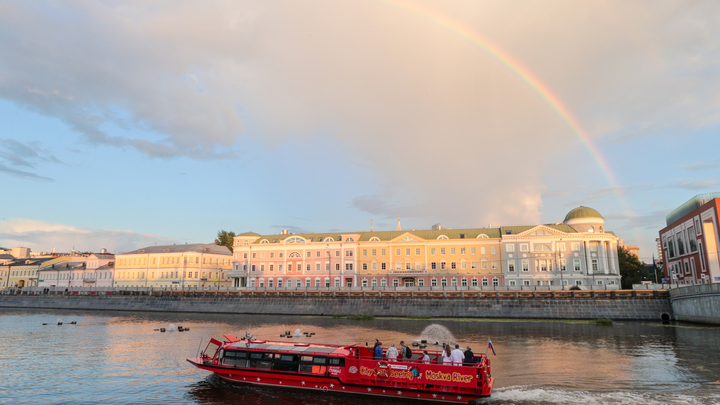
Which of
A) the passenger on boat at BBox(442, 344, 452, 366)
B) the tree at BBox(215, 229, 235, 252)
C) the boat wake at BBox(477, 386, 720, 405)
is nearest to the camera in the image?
the boat wake at BBox(477, 386, 720, 405)

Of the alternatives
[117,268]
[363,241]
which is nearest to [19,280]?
[117,268]

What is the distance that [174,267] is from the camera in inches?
4798

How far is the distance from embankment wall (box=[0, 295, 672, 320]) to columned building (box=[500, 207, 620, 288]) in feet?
71.9

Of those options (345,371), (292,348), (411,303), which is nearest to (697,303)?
(411,303)

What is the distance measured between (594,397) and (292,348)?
16.5 meters

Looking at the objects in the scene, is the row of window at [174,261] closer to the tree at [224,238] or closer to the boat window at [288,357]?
the tree at [224,238]

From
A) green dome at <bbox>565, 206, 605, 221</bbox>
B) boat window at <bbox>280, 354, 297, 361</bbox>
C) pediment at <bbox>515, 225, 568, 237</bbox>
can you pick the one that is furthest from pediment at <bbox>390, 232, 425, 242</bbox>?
boat window at <bbox>280, 354, 297, 361</bbox>

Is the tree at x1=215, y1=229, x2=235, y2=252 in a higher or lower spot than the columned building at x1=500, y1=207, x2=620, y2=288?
higher

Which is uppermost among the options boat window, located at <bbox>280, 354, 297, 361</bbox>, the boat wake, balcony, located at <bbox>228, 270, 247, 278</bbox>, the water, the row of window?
the row of window

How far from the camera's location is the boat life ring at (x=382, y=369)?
2394cm

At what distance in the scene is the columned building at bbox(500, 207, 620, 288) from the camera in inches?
3543

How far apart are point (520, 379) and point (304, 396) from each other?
1281 centimetres

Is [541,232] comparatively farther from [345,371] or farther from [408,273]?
[345,371]

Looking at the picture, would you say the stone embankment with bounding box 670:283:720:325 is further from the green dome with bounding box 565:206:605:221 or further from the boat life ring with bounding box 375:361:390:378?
the boat life ring with bounding box 375:361:390:378
